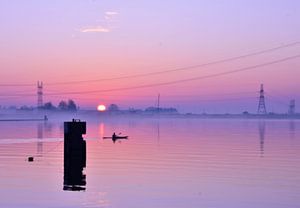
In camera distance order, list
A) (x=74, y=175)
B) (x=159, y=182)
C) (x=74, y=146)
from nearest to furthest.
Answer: (x=159, y=182) → (x=74, y=175) → (x=74, y=146)

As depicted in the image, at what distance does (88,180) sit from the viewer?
99.9 ft

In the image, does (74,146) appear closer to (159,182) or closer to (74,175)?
(74,175)

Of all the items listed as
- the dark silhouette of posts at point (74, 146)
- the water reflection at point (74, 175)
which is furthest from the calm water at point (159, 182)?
the dark silhouette of posts at point (74, 146)

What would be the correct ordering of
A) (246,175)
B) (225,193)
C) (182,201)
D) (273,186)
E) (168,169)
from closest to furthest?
(182,201)
(225,193)
(273,186)
(246,175)
(168,169)

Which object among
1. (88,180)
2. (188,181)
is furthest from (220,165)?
(88,180)

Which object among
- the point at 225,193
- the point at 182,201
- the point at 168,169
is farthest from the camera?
the point at 168,169

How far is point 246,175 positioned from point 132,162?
1124 centimetres

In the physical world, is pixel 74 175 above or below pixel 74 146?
below

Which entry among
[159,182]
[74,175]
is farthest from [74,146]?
[159,182]

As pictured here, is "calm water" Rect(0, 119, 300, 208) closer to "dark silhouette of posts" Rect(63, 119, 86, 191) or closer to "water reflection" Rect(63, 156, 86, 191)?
"water reflection" Rect(63, 156, 86, 191)

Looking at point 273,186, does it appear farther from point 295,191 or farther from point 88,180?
point 88,180

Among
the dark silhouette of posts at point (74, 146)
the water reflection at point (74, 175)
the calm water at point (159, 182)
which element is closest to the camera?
the calm water at point (159, 182)

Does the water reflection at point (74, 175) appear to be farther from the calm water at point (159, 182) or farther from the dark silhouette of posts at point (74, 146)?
the calm water at point (159, 182)

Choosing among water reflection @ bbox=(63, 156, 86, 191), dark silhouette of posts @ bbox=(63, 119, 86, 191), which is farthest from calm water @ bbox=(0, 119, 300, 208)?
dark silhouette of posts @ bbox=(63, 119, 86, 191)
